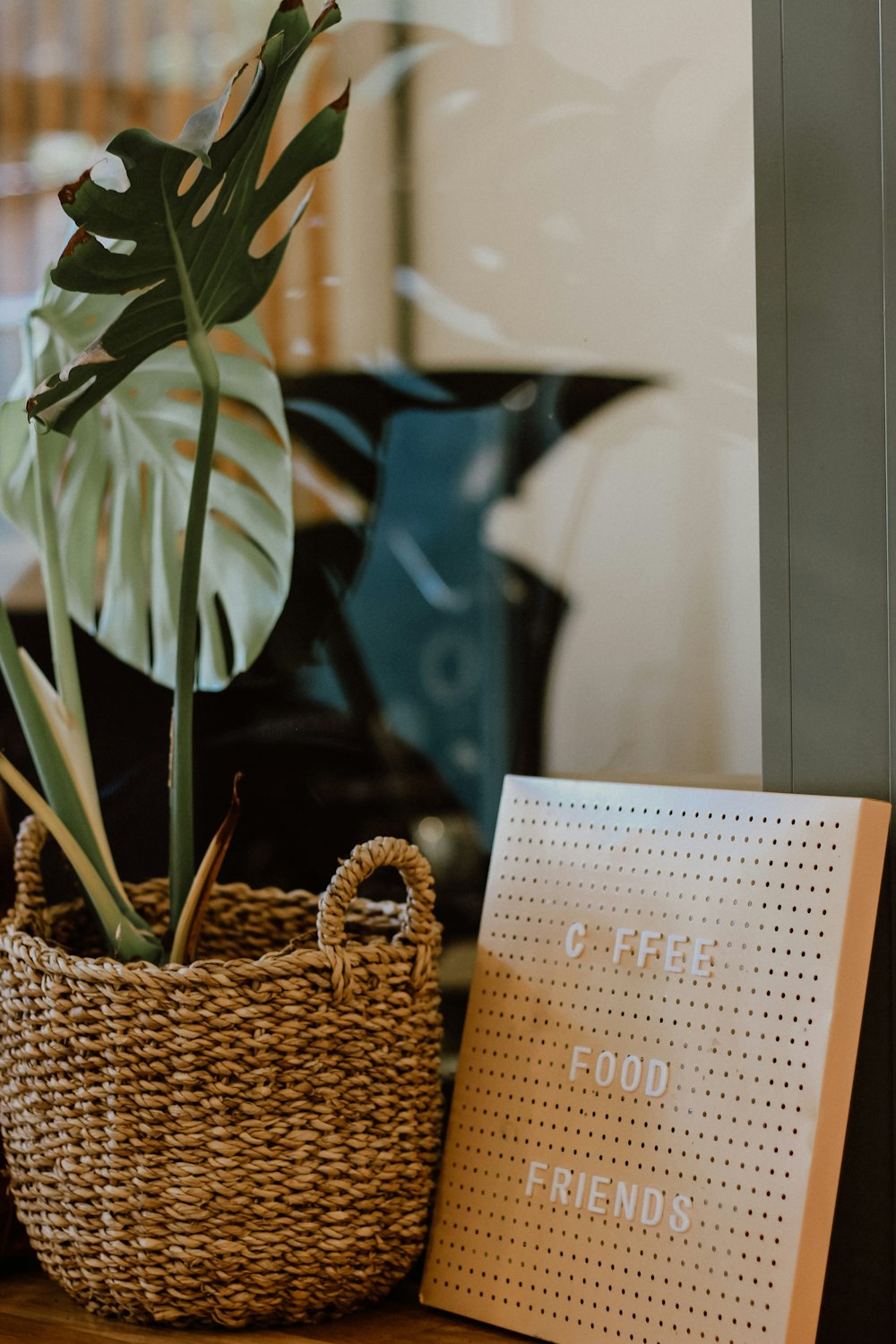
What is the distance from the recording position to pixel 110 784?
4.58 feet

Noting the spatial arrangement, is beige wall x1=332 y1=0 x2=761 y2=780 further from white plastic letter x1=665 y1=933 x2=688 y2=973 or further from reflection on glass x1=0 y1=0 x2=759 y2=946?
white plastic letter x1=665 y1=933 x2=688 y2=973

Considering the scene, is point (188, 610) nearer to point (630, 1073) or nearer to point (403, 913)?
point (403, 913)

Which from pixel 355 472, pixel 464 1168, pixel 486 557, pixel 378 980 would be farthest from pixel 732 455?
pixel 464 1168

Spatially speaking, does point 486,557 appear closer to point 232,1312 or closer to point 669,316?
point 669,316

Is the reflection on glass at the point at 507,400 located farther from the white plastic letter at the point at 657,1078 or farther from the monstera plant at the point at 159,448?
the white plastic letter at the point at 657,1078

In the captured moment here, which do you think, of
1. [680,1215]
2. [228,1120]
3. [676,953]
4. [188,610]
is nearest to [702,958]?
[676,953]

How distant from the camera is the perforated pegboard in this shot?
0.89 metres

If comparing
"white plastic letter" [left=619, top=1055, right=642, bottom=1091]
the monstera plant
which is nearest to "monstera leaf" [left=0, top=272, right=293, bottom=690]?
the monstera plant

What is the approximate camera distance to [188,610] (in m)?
1.02

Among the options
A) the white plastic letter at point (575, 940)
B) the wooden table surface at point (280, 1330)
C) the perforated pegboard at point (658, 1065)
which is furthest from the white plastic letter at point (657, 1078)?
the wooden table surface at point (280, 1330)

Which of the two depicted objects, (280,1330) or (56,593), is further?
(56,593)

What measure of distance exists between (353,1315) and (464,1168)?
0.47 ft

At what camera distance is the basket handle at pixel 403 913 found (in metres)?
0.97

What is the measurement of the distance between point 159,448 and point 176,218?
0.39 m
